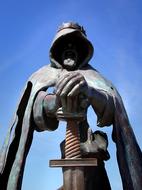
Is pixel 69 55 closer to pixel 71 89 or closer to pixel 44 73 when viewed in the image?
pixel 44 73

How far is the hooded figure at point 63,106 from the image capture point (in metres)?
4.74

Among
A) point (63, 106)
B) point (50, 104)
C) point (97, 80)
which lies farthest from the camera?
point (97, 80)

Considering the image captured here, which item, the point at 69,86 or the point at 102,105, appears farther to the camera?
the point at 102,105

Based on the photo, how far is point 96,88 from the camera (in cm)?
494

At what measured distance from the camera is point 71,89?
4.38m

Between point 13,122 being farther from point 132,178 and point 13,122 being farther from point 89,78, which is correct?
point 132,178

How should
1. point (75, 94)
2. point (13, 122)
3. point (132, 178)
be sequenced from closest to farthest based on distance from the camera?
1. point (75, 94)
2. point (132, 178)
3. point (13, 122)

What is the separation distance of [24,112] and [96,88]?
76cm

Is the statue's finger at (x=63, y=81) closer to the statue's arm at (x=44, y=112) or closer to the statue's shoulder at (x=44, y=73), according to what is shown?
the statue's arm at (x=44, y=112)

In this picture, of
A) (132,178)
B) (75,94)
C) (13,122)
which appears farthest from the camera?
(13,122)

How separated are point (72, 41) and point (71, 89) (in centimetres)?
107

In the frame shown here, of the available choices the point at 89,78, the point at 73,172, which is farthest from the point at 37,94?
the point at 73,172

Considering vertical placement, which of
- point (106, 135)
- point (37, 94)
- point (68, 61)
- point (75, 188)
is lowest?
point (75, 188)

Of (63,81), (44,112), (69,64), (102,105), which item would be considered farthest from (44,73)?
(63,81)
